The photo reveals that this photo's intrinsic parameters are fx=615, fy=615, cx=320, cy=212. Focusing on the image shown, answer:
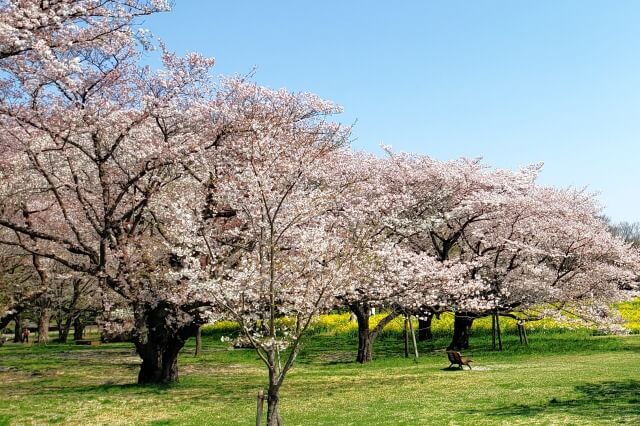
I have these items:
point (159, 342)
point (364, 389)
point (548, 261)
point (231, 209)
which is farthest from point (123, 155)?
point (548, 261)

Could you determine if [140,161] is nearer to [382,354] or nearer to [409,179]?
[409,179]

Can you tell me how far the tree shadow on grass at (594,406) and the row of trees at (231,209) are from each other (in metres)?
4.78

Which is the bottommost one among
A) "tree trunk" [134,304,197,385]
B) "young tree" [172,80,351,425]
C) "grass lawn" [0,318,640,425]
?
"grass lawn" [0,318,640,425]

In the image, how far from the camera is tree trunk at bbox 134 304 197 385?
22.0 meters

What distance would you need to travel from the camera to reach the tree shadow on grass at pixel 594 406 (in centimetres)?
1341

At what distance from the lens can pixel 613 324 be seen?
30484 millimetres

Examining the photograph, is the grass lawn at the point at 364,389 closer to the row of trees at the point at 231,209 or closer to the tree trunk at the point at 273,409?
the row of trees at the point at 231,209

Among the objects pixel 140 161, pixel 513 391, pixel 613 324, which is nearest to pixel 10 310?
pixel 140 161

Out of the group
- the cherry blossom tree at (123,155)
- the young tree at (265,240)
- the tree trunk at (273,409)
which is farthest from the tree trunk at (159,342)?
the tree trunk at (273,409)

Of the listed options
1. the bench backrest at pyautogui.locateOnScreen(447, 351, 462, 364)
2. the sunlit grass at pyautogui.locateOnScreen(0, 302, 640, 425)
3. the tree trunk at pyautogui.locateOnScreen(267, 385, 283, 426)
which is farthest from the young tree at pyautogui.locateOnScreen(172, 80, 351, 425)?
the bench backrest at pyautogui.locateOnScreen(447, 351, 462, 364)

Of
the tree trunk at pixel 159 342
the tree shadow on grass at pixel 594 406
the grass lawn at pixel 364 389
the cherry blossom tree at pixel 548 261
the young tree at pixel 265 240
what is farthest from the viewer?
the cherry blossom tree at pixel 548 261

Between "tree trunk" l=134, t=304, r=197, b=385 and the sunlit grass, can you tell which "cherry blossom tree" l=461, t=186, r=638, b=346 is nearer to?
the sunlit grass

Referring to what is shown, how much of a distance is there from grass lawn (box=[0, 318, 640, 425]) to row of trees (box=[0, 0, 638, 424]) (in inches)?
83.4

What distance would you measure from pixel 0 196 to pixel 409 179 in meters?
18.7
